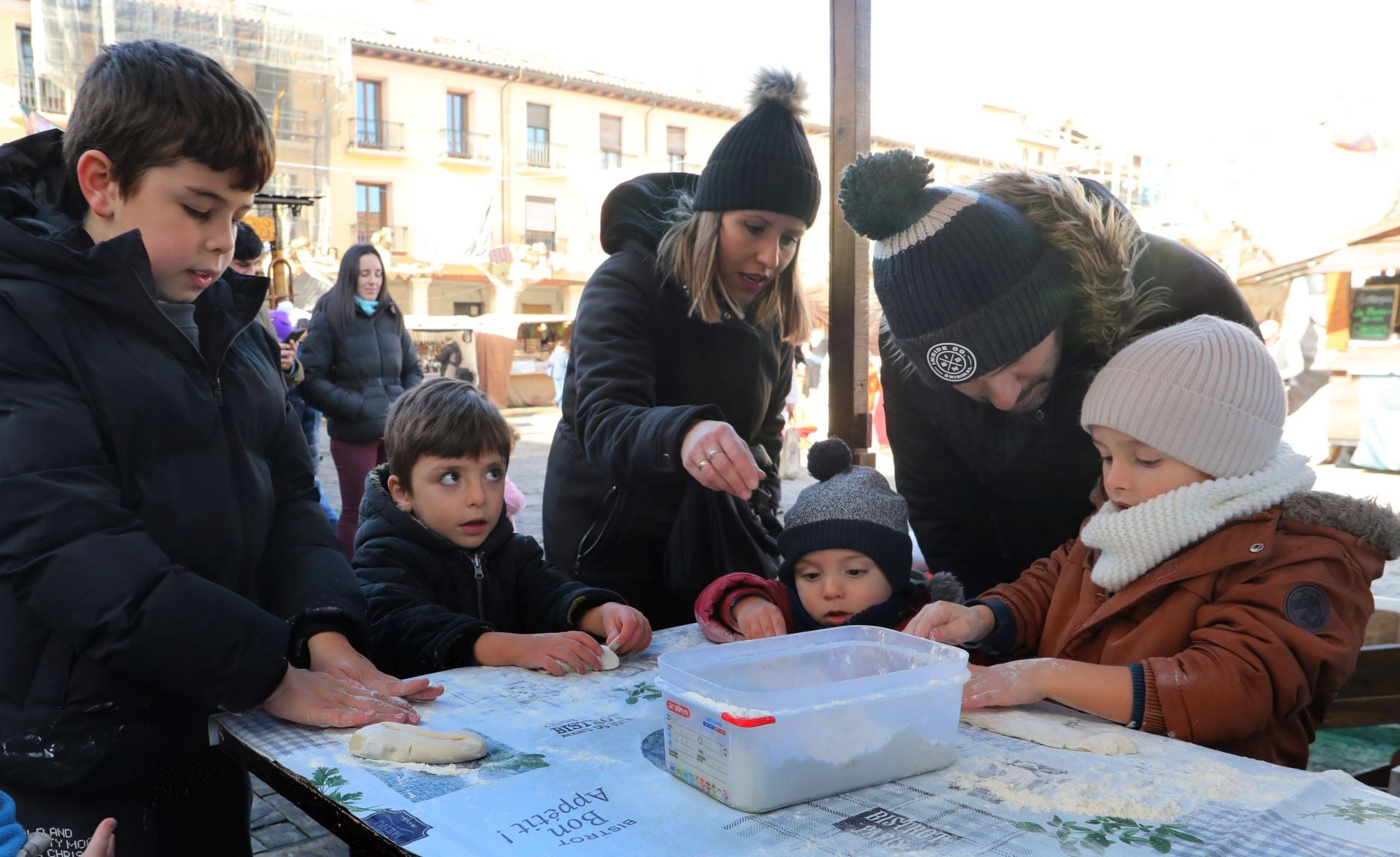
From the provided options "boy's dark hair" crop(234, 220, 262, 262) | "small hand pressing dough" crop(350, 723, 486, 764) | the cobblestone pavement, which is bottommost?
the cobblestone pavement

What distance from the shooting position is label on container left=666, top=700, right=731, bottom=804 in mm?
1034

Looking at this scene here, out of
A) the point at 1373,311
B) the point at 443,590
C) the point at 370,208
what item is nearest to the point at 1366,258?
the point at 1373,311

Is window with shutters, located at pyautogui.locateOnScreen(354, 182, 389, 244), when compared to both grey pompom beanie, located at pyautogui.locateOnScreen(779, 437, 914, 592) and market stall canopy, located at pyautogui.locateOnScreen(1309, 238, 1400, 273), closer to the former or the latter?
market stall canopy, located at pyautogui.locateOnScreen(1309, 238, 1400, 273)

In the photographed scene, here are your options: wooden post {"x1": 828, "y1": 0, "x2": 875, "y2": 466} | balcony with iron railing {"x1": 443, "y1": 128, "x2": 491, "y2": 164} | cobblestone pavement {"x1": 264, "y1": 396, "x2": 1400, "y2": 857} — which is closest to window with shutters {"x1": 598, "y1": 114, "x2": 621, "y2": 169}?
balcony with iron railing {"x1": 443, "y1": 128, "x2": 491, "y2": 164}

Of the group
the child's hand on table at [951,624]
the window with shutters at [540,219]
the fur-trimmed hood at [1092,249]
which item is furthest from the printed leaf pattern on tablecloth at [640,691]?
the window with shutters at [540,219]

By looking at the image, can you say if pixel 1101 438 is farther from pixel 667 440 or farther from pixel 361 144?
pixel 361 144

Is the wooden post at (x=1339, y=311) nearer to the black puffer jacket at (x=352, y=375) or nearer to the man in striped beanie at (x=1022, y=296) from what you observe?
the black puffer jacket at (x=352, y=375)

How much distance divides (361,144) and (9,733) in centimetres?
2563

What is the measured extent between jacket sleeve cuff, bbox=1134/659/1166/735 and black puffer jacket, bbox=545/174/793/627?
0.92 m

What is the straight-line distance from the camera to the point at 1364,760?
9.71 ft

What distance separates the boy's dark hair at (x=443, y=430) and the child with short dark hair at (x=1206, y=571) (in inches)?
36.8

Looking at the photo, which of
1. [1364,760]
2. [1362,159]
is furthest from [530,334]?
[1364,760]

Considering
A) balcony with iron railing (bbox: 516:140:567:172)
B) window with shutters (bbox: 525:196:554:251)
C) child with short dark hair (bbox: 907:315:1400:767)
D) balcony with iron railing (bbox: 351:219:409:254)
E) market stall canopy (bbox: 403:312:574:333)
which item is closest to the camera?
child with short dark hair (bbox: 907:315:1400:767)

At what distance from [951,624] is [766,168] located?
1008mm
